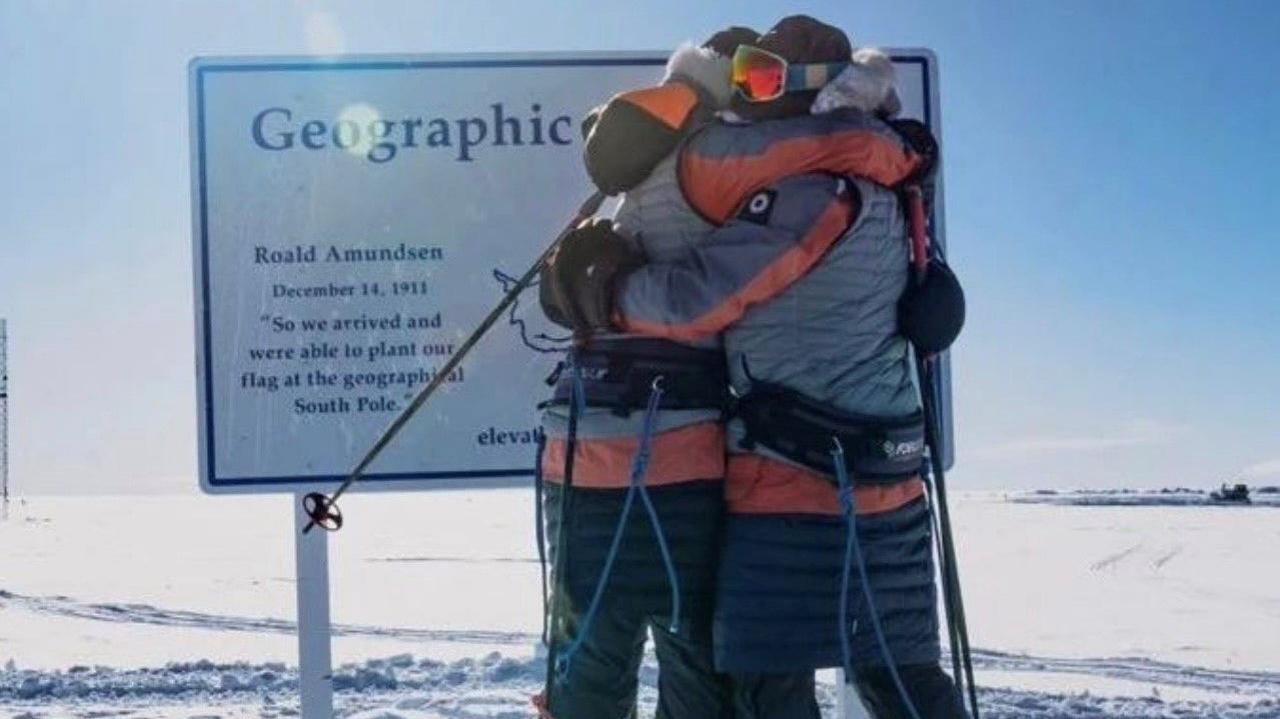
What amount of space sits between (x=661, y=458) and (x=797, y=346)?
0.33 m

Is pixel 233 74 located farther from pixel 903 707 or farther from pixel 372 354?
pixel 903 707

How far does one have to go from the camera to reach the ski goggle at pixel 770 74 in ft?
7.52

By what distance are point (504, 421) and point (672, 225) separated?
1823 millimetres

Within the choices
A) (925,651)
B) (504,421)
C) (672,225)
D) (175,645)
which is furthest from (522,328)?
(175,645)

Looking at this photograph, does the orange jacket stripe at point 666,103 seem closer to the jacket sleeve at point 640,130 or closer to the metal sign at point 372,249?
the jacket sleeve at point 640,130

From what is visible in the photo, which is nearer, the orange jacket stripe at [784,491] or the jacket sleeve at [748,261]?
the jacket sleeve at [748,261]

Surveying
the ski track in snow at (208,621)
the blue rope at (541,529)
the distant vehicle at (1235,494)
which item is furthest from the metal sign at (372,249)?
the distant vehicle at (1235,494)

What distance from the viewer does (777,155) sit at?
2.24 meters

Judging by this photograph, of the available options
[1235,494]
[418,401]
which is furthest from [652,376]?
[1235,494]

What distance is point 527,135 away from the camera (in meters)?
4.10

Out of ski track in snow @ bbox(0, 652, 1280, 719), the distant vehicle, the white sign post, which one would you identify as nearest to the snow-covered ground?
ski track in snow @ bbox(0, 652, 1280, 719)

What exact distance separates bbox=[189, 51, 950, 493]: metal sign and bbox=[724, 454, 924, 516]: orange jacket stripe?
5.95 ft

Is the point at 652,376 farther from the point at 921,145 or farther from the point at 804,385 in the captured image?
the point at 921,145

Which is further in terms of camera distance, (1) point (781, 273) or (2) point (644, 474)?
(2) point (644, 474)
